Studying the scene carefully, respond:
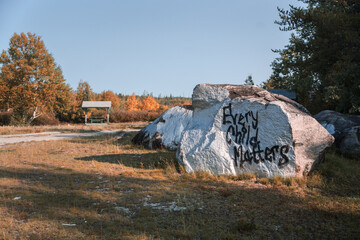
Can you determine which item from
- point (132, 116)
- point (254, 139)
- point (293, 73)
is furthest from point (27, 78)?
point (254, 139)

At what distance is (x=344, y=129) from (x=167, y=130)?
7.04 m

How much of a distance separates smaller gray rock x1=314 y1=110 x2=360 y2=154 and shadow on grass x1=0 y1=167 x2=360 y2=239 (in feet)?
17.9

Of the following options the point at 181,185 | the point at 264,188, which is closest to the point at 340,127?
the point at 264,188

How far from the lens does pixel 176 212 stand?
4.36m

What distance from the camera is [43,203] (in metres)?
4.69

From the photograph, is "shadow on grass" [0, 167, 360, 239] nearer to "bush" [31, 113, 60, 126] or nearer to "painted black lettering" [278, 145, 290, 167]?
"painted black lettering" [278, 145, 290, 167]

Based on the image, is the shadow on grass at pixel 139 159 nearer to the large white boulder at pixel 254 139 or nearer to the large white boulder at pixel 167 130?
the large white boulder at pixel 254 139

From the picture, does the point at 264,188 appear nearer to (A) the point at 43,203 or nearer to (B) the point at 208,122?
(B) the point at 208,122

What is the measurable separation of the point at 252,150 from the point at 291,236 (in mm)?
3204

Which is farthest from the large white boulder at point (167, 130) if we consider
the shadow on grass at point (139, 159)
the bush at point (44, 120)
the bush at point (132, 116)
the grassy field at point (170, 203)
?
the bush at point (132, 116)

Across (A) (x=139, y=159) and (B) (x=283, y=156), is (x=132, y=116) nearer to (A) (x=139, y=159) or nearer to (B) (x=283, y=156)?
(A) (x=139, y=159)

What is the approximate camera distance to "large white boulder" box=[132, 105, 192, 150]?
11172 mm

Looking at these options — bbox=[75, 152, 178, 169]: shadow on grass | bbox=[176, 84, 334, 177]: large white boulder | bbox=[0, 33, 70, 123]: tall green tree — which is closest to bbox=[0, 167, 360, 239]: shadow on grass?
bbox=[176, 84, 334, 177]: large white boulder

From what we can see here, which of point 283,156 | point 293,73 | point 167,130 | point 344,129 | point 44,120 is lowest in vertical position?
point 44,120
